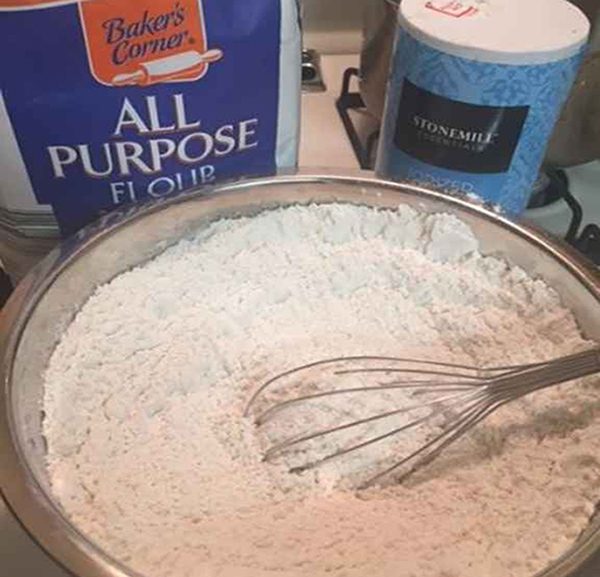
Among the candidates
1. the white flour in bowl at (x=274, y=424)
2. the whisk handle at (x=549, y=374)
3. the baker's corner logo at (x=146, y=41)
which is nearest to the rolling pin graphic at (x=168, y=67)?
the baker's corner logo at (x=146, y=41)

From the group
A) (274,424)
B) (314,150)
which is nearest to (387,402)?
(274,424)

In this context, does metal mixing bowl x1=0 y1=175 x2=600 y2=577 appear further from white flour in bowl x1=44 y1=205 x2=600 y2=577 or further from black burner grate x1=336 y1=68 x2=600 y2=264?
black burner grate x1=336 y1=68 x2=600 y2=264

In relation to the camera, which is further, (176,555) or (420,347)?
(420,347)

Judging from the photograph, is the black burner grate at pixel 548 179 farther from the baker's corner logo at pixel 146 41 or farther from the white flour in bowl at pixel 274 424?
the baker's corner logo at pixel 146 41

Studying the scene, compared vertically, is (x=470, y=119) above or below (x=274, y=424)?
above

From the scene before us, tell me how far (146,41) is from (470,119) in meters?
0.21

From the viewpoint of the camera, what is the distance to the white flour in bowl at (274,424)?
18.2 inches

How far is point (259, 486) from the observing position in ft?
1.65

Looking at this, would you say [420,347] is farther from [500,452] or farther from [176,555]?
[176,555]

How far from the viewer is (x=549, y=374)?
50 cm

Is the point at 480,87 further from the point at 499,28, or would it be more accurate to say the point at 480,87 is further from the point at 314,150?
the point at 314,150

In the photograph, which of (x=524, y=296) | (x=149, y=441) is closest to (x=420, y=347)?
(x=524, y=296)

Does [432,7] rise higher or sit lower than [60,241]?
higher

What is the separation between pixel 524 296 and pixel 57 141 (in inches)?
12.5
